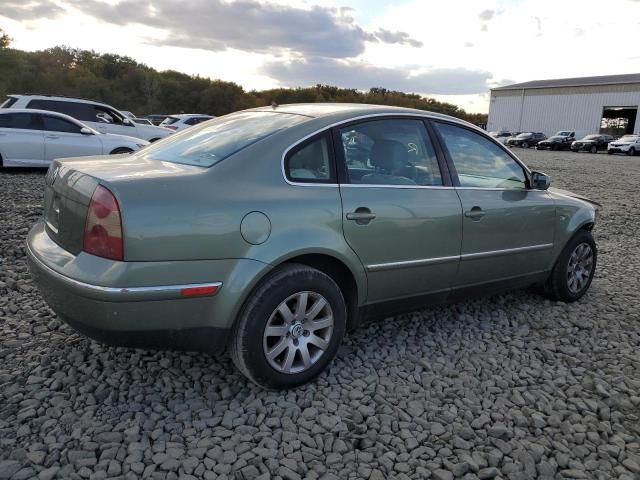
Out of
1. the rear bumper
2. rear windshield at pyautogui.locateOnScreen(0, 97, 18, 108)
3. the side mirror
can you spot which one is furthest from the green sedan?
rear windshield at pyautogui.locateOnScreen(0, 97, 18, 108)

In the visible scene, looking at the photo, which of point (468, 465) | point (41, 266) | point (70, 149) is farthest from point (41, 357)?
point (70, 149)

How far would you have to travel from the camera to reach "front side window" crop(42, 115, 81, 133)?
433 inches

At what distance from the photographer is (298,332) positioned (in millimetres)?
3049

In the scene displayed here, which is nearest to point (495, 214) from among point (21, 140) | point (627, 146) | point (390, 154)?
point (390, 154)

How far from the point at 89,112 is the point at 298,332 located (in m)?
12.2

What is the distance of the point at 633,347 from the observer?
394 cm

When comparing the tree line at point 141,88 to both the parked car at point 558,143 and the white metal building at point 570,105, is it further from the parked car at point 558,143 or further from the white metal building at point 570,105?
the parked car at point 558,143

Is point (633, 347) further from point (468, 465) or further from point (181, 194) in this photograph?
point (181, 194)

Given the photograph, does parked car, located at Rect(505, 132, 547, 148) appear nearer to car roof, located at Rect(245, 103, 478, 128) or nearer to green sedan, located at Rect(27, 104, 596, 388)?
green sedan, located at Rect(27, 104, 596, 388)

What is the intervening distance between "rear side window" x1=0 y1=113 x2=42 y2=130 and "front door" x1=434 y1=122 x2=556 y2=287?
9.93 m

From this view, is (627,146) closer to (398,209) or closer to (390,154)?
(390,154)

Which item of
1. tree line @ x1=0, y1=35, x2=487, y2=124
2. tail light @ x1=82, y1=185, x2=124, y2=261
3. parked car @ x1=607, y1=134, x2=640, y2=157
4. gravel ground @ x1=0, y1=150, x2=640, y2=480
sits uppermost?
tree line @ x1=0, y1=35, x2=487, y2=124

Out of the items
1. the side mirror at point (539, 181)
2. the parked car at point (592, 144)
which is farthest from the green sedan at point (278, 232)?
the parked car at point (592, 144)

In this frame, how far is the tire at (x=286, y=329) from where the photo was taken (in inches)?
112
